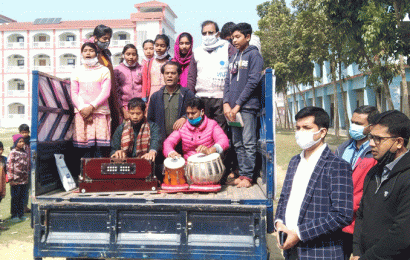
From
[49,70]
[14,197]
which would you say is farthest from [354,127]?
[49,70]

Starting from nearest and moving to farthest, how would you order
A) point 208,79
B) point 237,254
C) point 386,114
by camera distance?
1. point 386,114
2. point 237,254
3. point 208,79

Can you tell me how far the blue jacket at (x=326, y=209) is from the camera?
8.70 ft

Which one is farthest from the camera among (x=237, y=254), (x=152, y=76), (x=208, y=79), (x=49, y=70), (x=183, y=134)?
(x=49, y=70)

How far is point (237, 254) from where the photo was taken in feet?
11.2

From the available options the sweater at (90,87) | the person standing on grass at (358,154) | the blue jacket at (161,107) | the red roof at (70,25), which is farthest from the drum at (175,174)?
the red roof at (70,25)

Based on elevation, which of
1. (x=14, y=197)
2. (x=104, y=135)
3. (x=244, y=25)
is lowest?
(x=14, y=197)

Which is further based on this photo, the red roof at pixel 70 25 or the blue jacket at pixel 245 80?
the red roof at pixel 70 25

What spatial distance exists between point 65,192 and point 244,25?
9.08ft

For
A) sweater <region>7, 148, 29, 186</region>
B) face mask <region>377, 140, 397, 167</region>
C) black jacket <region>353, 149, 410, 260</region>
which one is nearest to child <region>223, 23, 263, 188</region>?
black jacket <region>353, 149, 410, 260</region>

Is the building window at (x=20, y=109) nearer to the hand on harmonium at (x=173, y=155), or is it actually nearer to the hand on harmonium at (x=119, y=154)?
the hand on harmonium at (x=119, y=154)

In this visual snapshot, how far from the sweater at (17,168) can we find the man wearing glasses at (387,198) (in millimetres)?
6160

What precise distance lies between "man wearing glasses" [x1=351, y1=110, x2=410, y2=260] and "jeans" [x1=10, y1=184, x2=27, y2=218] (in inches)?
246

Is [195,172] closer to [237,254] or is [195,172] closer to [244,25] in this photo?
[237,254]

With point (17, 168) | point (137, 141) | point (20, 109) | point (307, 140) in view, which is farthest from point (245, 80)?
point (20, 109)
